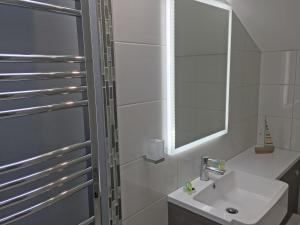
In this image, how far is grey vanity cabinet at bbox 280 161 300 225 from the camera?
5.56 feet

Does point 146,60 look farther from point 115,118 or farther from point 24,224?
point 24,224

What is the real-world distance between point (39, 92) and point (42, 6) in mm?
240

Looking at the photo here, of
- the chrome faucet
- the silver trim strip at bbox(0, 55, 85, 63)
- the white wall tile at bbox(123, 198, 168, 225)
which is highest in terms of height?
the silver trim strip at bbox(0, 55, 85, 63)

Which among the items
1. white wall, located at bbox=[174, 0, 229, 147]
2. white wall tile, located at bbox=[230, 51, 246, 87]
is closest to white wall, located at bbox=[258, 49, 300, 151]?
white wall tile, located at bbox=[230, 51, 246, 87]

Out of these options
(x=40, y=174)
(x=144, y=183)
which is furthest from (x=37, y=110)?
(x=144, y=183)

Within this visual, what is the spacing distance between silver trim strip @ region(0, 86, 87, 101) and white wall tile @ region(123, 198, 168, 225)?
0.62 meters

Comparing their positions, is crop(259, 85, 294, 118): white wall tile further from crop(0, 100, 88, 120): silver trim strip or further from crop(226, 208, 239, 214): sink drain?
crop(0, 100, 88, 120): silver trim strip

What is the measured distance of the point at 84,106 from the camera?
88 cm

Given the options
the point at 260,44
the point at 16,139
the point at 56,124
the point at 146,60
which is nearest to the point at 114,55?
the point at 146,60

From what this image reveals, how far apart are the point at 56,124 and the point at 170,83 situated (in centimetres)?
58

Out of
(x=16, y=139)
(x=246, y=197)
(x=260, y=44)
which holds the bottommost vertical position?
(x=246, y=197)

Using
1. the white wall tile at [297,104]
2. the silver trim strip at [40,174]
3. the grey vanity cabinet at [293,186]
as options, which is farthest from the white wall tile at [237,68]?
the silver trim strip at [40,174]

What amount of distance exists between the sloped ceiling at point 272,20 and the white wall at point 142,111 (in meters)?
0.79

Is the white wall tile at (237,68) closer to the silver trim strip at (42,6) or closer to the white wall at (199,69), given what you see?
the white wall at (199,69)
